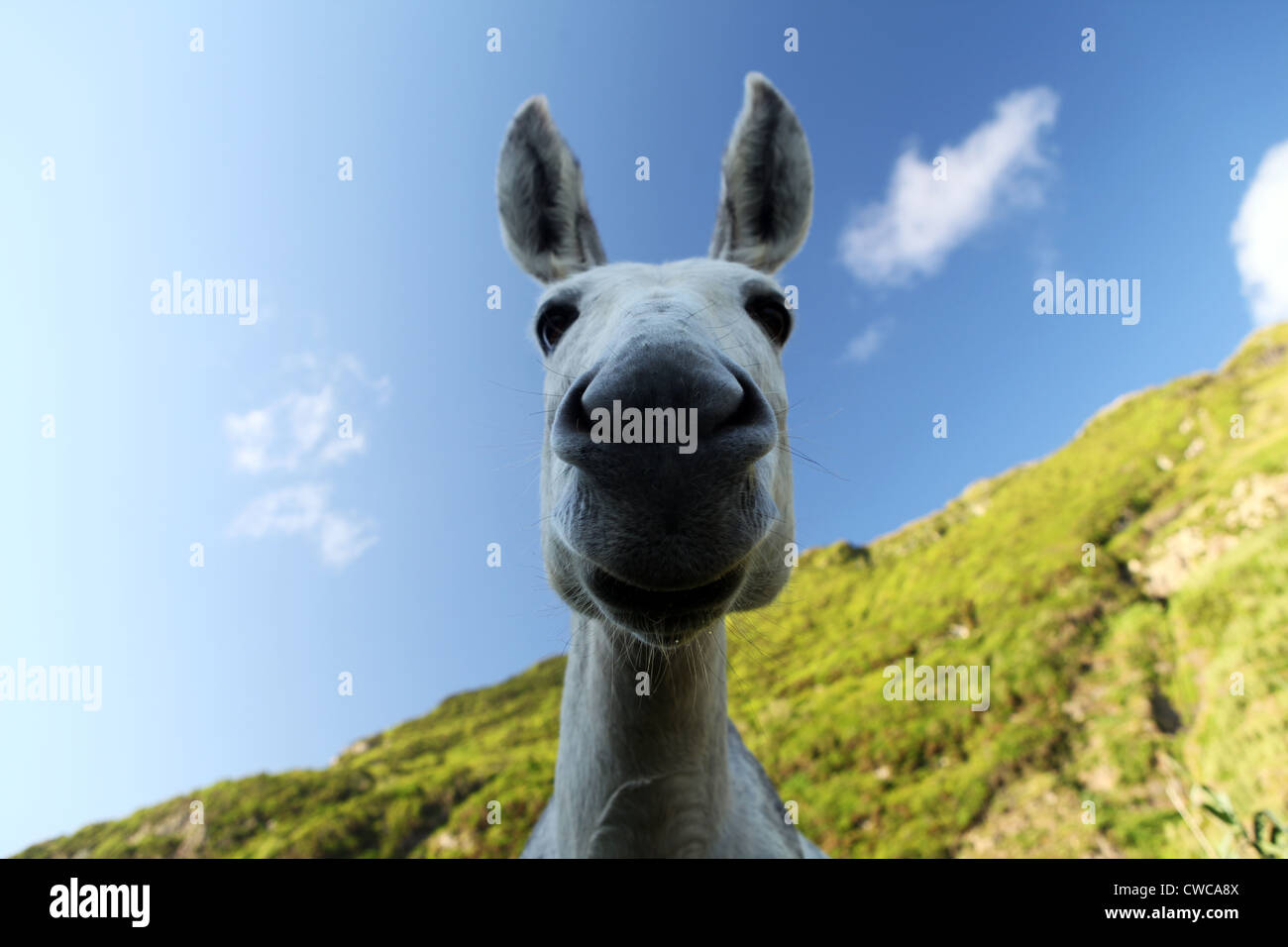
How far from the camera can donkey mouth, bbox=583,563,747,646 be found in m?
1.71

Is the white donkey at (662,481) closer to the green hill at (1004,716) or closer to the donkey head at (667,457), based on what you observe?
the donkey head at (667,457)

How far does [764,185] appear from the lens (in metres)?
3.82

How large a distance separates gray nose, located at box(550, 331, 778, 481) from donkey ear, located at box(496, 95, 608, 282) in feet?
8.12

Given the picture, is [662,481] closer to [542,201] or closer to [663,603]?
[663,603]

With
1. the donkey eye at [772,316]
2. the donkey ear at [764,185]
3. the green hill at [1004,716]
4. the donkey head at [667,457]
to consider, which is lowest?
the green hill at [1004,716]

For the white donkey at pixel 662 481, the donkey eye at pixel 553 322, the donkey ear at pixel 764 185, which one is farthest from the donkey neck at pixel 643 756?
the donkey ear at pixel 764 185

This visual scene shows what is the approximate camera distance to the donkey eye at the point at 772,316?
2.88m

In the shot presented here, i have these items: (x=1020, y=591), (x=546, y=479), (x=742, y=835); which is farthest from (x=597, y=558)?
(x=1020, y=591)

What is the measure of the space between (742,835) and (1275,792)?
55.0ft

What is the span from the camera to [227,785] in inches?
924

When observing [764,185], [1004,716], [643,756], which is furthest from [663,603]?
[1004,716]

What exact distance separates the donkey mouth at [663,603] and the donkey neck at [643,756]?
24.3 inches
